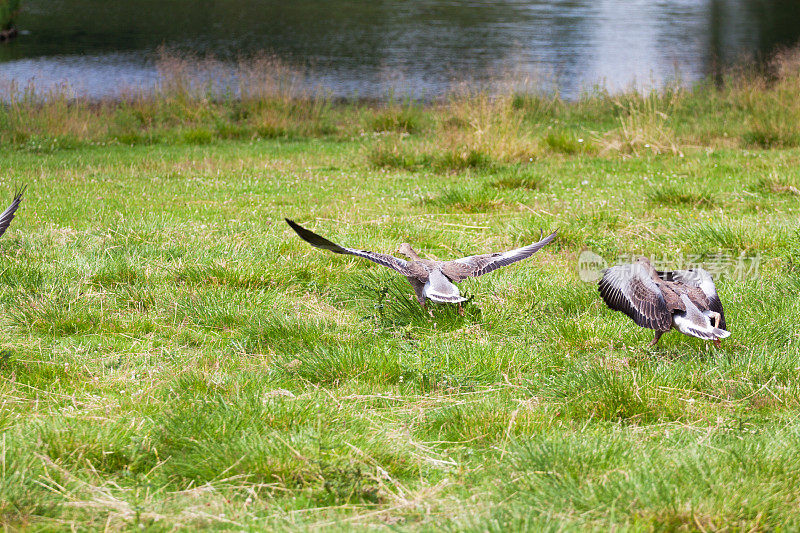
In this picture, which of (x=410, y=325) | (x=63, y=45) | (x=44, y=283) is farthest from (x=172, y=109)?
(x=63, y=45)

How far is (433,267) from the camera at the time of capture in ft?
15.9

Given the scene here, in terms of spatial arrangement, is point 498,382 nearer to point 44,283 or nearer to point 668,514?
point 668,514

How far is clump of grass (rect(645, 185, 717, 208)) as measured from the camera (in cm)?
862

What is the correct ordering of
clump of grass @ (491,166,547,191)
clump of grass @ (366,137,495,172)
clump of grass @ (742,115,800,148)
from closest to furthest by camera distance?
clump of grass @ (491,166,547,191)
clump of grass @ (366,137,495,172)
clump of grass @ (742,115,800,148)

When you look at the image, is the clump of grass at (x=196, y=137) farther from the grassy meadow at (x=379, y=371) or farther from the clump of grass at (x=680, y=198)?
the clump of grass at (x=680, y=198)

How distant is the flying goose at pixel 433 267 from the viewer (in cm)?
445

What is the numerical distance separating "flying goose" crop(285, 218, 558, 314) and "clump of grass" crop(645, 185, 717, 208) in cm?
421

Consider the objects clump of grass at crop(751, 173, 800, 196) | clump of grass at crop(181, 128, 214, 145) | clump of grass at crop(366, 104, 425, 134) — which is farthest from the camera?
clump of grass at crop(366, 104, 425, 134)

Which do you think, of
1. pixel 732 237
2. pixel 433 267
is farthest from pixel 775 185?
pixel 433 267

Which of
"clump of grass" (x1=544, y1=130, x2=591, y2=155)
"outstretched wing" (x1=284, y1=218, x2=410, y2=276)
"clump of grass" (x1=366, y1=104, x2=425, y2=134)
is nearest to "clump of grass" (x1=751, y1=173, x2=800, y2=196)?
"clump of grass" (x1=544, y1=130, x2=591, y2=155)

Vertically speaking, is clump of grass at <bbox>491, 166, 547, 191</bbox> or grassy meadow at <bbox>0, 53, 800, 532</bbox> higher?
grassy meadow at <bbox>0, 53, 800, 532</bbox>

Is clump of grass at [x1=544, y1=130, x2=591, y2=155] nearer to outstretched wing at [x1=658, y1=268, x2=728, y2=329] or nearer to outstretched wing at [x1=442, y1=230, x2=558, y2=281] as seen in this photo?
outstretched wing at [x1=442, y1=230, x2=558, y2=281]

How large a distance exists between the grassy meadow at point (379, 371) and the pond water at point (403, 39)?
13.0m

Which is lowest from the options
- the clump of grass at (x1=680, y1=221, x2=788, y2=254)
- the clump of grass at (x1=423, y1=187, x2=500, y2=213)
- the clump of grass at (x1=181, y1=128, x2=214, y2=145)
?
the clump of grass at (x1=181, y1=128, x2=214, y2=145)
